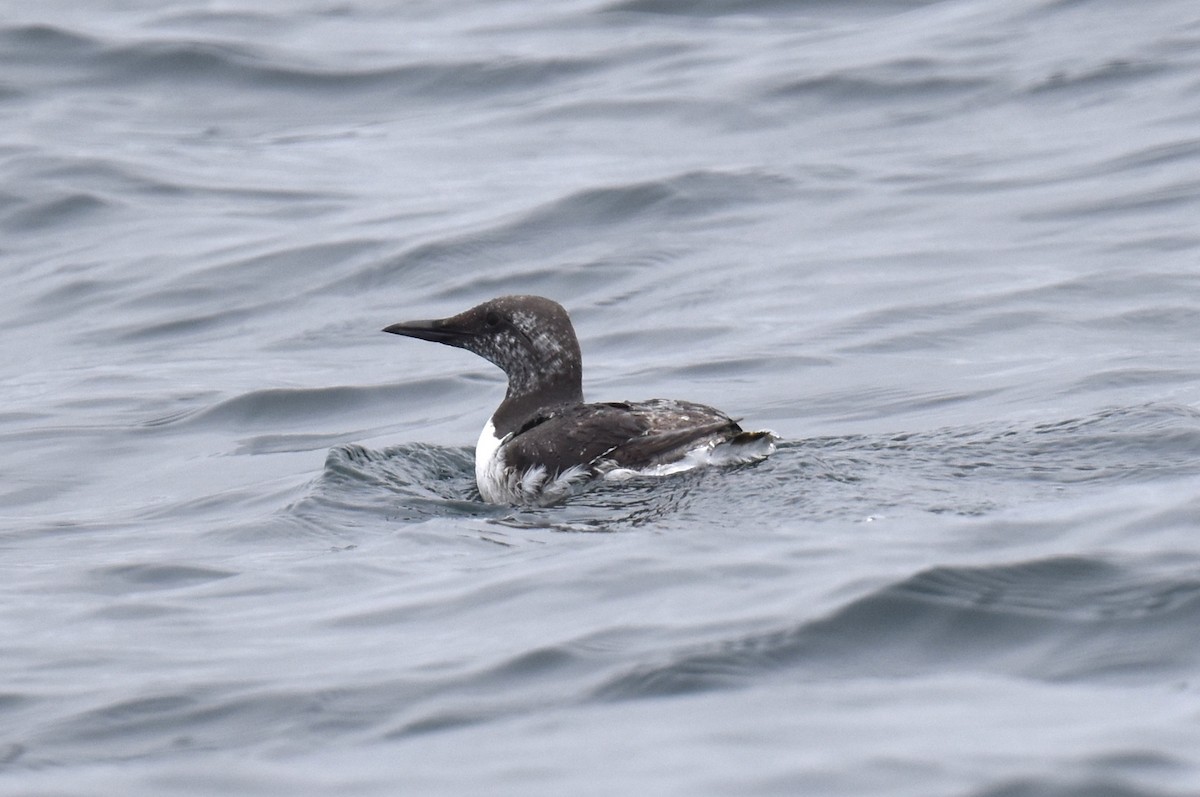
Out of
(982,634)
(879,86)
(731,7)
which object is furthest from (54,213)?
(982,634)

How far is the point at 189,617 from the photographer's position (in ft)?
19.7

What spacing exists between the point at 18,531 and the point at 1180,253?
6.21 metres

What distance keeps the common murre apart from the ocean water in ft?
0.40

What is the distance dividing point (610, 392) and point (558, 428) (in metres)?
2.08

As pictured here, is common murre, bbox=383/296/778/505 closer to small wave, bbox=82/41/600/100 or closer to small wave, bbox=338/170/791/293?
small wave, bbox=338/170/791/293

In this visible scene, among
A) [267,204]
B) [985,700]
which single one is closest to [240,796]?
[985,700]

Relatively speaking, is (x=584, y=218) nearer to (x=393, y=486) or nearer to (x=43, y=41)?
(x=393, y=486)

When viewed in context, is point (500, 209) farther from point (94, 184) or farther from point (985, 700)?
point (985, 700)

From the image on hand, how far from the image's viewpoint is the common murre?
6.82 meters

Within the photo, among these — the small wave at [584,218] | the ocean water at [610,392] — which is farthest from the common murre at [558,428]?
the small wave at [584,218]

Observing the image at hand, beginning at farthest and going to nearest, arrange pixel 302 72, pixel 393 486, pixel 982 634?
pixel 302 72 < pixel 393 486 < pixel 982 634

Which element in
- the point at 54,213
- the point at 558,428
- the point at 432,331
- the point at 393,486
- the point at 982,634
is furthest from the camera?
the point at 54,213

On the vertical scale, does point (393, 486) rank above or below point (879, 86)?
below

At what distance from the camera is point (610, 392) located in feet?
30.0
